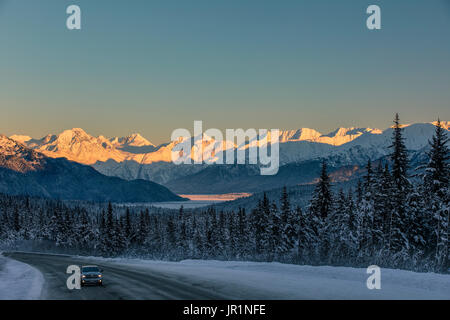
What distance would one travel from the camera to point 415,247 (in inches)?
1844

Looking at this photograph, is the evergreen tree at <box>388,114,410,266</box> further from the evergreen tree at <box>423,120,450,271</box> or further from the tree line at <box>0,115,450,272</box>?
the evergreen tree at <box>423,120,450,271</box>

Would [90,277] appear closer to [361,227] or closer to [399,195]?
[399,195]

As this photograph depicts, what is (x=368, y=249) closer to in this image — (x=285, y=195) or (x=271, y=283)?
(x=285, y=195)

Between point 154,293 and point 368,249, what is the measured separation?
3343 cm

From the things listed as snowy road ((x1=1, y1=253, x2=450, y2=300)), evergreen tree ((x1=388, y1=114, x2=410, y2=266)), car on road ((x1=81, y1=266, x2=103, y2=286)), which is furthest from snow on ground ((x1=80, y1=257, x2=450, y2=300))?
evergreen tree ((x1=388, y1=114, x2=410, y2=266))

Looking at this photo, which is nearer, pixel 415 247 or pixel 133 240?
pixel 415 247

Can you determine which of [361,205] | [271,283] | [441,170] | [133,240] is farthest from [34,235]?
[271,283]

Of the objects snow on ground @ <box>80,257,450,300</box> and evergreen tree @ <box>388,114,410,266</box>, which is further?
evergreen tree @ <box>388,114,410,266</box>

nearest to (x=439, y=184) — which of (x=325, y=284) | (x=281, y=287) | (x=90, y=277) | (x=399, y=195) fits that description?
(x=399, y=195)

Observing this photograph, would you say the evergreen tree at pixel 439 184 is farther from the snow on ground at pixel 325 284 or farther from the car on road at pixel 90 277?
the car on road at pixel 90 277

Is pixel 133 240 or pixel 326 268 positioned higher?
pixel 326 268

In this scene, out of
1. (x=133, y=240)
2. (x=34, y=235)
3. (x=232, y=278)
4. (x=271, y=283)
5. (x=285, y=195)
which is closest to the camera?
(x=271, y=283)

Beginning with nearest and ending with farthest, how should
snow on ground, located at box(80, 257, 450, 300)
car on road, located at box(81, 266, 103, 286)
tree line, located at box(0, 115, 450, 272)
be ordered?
1. snow on ground, located at box(80, 257, 450, 300)
2. car on road, located at box(81, 266, 103, 286)
3. tree line, located at box(0, 115, 450, 272)

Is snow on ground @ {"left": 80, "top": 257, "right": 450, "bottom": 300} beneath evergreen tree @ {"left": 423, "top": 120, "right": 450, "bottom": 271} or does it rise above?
beneath
